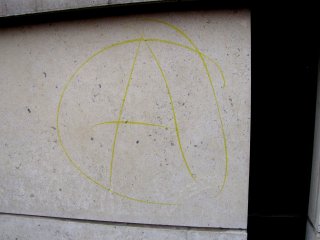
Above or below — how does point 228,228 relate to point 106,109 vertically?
below

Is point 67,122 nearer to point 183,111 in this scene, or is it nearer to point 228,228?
point 183,111

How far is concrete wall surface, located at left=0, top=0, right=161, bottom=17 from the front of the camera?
1889 mm

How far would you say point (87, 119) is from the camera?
2152 mm

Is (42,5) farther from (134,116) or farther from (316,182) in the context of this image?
(316,182)

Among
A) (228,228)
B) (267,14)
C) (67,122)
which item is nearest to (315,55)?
(267,14)

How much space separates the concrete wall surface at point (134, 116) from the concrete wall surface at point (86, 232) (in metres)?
0.08

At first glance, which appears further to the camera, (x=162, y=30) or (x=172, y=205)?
(x=172, y=205)

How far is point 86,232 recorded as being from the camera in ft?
7.50

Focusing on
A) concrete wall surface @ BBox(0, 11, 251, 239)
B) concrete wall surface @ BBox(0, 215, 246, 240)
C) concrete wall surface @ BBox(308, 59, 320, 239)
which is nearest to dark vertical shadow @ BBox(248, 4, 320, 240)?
concrete wall surface @ BBox(308, 59, 320, 239)

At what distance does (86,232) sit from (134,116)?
1.21 m

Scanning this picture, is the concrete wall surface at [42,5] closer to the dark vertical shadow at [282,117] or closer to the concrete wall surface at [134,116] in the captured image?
the concrete wall surface at [134,116]

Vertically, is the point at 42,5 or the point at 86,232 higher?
the point at 42,5

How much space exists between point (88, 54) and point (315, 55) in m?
1.95

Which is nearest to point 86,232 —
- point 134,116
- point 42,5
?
point 134,116
